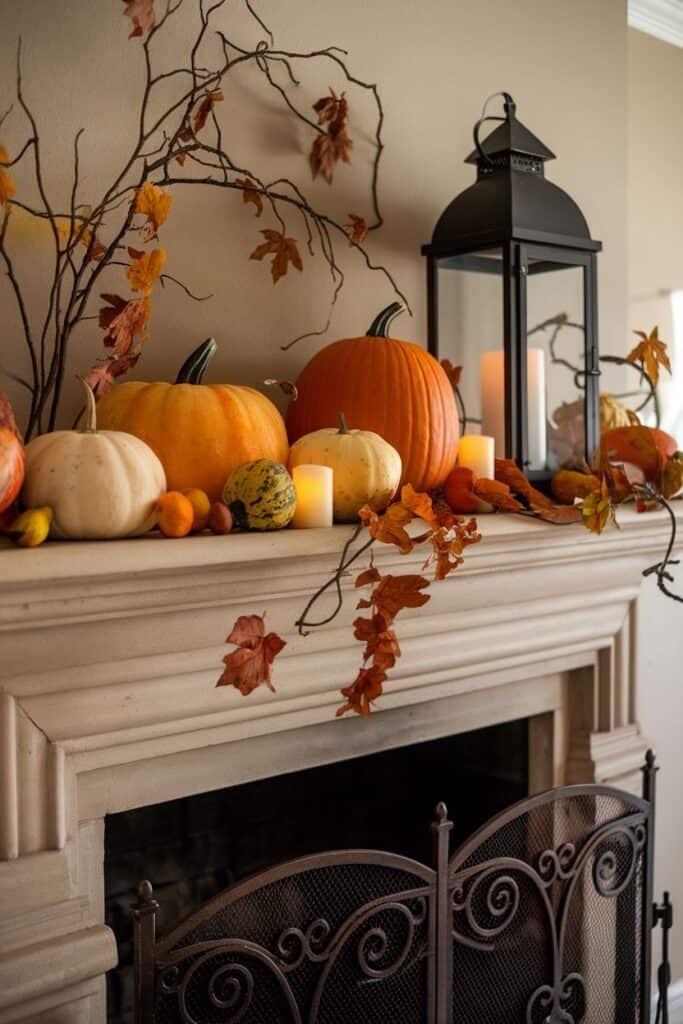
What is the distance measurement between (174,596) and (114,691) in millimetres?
157

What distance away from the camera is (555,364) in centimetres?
160

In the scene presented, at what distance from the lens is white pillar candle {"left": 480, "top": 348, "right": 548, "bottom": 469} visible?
61.4 inches

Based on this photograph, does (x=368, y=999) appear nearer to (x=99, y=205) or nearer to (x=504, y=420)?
(x=504, y=420)

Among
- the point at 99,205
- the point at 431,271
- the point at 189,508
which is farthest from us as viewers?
the point at 431,271

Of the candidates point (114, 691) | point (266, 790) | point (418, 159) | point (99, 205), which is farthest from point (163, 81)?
point (266, 790)

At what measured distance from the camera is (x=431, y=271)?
1.64 metres

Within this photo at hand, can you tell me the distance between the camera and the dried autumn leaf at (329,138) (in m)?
1.56

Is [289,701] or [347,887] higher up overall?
[289,701]

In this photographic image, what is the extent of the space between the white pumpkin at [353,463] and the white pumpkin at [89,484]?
0.83 feet

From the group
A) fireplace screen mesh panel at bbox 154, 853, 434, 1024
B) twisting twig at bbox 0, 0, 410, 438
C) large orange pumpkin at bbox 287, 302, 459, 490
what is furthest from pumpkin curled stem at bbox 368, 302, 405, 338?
fireplace screen mesh panel at bbox 154, 853, 434, 1024

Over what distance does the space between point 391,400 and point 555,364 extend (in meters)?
0.34

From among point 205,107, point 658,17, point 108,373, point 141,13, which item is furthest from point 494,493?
point 658,17

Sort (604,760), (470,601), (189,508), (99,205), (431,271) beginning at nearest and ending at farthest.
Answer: (189,508), (99,205), (470,601), (431,271), (604,760)

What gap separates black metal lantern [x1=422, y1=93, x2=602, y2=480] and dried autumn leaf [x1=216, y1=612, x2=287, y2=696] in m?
0.59
